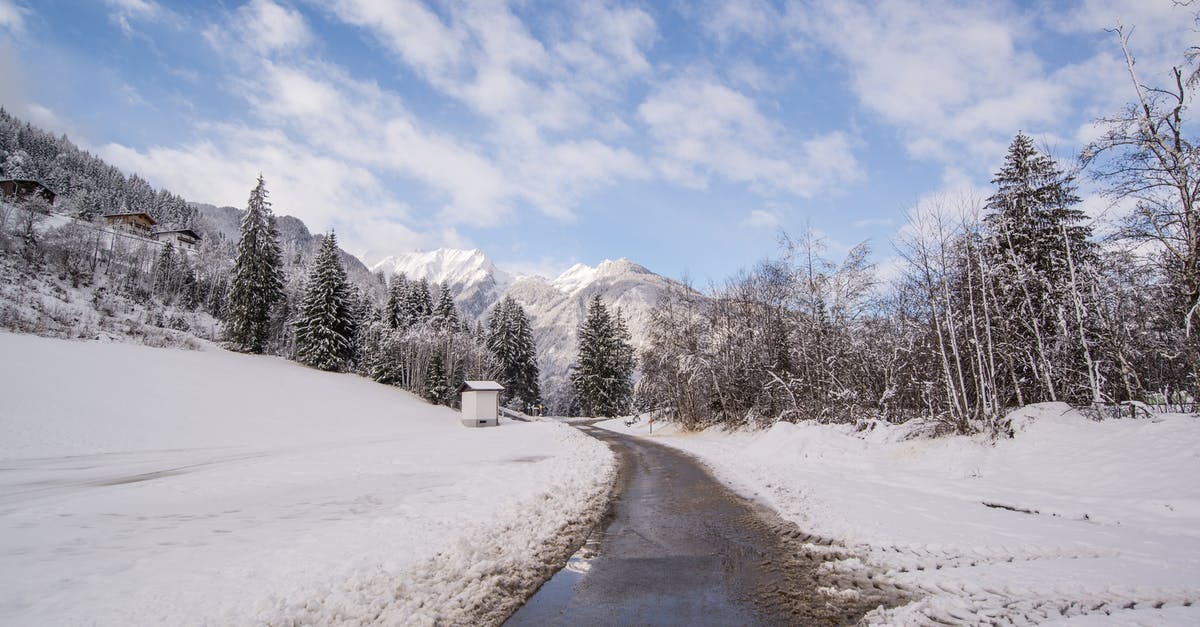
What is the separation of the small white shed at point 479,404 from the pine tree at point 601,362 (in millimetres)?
23553

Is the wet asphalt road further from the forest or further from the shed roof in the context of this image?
the shed roof

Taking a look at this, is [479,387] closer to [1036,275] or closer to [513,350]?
[513,350]

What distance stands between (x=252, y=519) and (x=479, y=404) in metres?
34.0

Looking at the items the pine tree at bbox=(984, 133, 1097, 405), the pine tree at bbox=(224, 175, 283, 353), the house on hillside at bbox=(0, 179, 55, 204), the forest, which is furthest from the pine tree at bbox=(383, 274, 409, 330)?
the house on hillside at bbox=(0, 179, 55, 204)

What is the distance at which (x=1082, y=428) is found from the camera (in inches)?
477

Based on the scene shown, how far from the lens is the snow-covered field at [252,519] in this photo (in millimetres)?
4711

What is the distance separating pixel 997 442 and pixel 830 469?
4341 mm

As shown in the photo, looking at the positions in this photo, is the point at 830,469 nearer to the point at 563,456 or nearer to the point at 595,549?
the point at 563,456

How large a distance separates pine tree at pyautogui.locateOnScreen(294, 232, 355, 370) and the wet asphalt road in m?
49.1

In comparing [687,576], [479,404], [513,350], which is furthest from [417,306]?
[687,576]

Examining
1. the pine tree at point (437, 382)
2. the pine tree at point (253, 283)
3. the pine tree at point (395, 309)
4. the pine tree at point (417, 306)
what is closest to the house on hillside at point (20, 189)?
the pine tree at point (253, 283)

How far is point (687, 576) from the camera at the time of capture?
609 centimetres

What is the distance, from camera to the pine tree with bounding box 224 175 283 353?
163ft

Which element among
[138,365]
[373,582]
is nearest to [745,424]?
[373,582]
